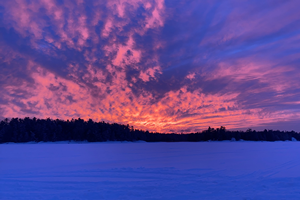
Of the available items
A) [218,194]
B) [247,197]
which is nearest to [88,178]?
[218,194]

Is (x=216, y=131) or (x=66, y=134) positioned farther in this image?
(x=216, y=131)

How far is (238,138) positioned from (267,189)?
630ft

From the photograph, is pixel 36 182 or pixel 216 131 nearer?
pixel 36 182

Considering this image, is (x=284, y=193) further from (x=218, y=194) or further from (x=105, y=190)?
(x=105, y=190)

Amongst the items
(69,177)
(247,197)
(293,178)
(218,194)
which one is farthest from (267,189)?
(69,177)

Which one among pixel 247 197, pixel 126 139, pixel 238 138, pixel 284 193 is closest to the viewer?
pixel 247 197

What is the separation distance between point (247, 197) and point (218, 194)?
112 cm

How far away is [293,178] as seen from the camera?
1206cm

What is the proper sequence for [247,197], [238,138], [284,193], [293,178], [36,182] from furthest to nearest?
[238,138]
[293,178]
[36,182]
[284,193]
[247,197]

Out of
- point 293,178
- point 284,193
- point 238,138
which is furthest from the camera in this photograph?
point 238,138

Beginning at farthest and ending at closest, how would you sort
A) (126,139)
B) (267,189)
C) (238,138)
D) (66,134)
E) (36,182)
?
(238,138) → (126,139) → (66,134) → (36,182) → (267,189)

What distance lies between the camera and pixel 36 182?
1112 centimetres

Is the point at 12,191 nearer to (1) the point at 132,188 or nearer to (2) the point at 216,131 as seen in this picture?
(1) the point at 132,188

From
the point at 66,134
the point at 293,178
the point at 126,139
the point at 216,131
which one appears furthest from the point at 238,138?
the point at 293,178
